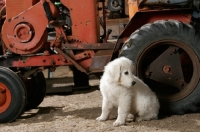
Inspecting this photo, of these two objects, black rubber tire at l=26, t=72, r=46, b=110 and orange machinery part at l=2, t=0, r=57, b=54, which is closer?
orange machinery part at l=2, t=0, r=57, b=54

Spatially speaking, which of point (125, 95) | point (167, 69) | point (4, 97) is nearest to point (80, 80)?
point (4, 97)

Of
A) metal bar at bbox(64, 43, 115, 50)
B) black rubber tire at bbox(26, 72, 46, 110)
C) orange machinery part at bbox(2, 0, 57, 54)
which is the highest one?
orange machinery part at bbox(2, 0, 57, 54)

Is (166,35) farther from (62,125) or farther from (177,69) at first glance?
(62,125)

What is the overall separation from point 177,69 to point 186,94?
0.28 m

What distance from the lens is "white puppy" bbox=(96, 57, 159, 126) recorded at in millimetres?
3562

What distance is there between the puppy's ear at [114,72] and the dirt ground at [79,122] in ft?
1.42

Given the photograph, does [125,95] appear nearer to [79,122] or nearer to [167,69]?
[79,122]

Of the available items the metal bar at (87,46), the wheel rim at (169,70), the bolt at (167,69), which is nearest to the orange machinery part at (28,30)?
the metal bar at (87,46)

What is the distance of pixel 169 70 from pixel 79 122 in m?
1.05

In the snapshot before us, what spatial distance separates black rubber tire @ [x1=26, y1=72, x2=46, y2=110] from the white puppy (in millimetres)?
1166

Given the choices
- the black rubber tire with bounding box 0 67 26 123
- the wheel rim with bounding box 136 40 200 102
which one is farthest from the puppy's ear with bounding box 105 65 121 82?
the black rubber tire with bounding box 0 67 26 123

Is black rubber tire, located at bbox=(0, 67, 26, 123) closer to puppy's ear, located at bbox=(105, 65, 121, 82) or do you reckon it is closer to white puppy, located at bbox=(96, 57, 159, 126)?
white puppy, located at bbox=(96, 57, 159, 126)

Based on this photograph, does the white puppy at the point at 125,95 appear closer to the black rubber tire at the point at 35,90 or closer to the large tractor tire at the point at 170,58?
the large tractor tire at the point at 170,58

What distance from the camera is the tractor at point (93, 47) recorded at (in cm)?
402
